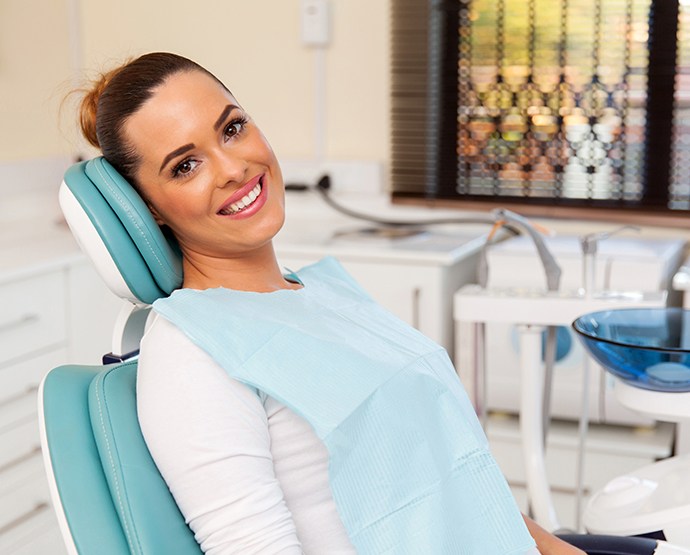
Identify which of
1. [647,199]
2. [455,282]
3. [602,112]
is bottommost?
[455,282]

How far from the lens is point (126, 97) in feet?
3.66

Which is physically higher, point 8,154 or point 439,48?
point 439,48

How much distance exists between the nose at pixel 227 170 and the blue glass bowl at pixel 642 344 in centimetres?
62

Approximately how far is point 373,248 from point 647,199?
837mm

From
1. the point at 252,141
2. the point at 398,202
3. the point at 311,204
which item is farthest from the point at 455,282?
the point at 252,141

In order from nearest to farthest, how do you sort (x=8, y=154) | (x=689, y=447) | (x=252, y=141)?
(x=252, y=141)
(x=689, y=447)
(x=8, y=154)

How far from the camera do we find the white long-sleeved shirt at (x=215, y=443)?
97cm

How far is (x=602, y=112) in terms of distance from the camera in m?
2.81

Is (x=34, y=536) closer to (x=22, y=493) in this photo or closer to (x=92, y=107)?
(x=22, y=493)

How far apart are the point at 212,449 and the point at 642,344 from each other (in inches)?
32.6

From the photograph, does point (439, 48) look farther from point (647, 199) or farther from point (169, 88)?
point (169, 88)

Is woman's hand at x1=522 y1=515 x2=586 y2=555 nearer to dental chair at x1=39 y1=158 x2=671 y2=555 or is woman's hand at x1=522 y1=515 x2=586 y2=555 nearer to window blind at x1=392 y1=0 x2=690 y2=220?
dental chair at x1=39 y1=158 x2=671 y2=555

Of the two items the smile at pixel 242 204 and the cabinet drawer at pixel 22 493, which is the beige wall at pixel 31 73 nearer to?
the cabinet drawer at pixel 22 493

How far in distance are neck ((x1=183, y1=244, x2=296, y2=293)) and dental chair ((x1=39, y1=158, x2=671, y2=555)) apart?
0.07ft
